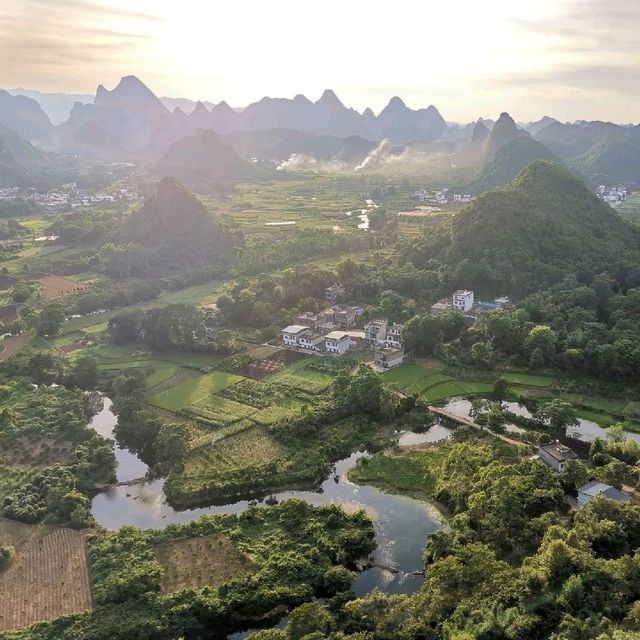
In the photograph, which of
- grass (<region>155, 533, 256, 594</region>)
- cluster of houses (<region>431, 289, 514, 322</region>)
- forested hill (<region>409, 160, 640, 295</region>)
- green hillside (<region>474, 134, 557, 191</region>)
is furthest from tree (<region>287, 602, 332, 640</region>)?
green hillside (<region>474, 134, 557, 191</region>)

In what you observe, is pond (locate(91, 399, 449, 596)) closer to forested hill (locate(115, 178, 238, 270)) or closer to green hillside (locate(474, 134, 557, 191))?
forested hill (locate(115, 178, 238, 270))

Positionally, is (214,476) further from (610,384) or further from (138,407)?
(610,384)

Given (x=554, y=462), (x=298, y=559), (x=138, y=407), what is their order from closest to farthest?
1. (x=298, y=559)
2. (x=554, y=462)
3. (x=138, y=407)

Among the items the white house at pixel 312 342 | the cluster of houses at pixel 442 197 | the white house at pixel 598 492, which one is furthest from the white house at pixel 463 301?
the cluster of houses at pixel 442 197

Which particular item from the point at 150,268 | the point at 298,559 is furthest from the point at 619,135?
the point at 298,559

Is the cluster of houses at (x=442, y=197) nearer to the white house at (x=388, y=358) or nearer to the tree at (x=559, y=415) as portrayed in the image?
the white house at (x=388, y=358)

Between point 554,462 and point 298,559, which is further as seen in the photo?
point 554,462
